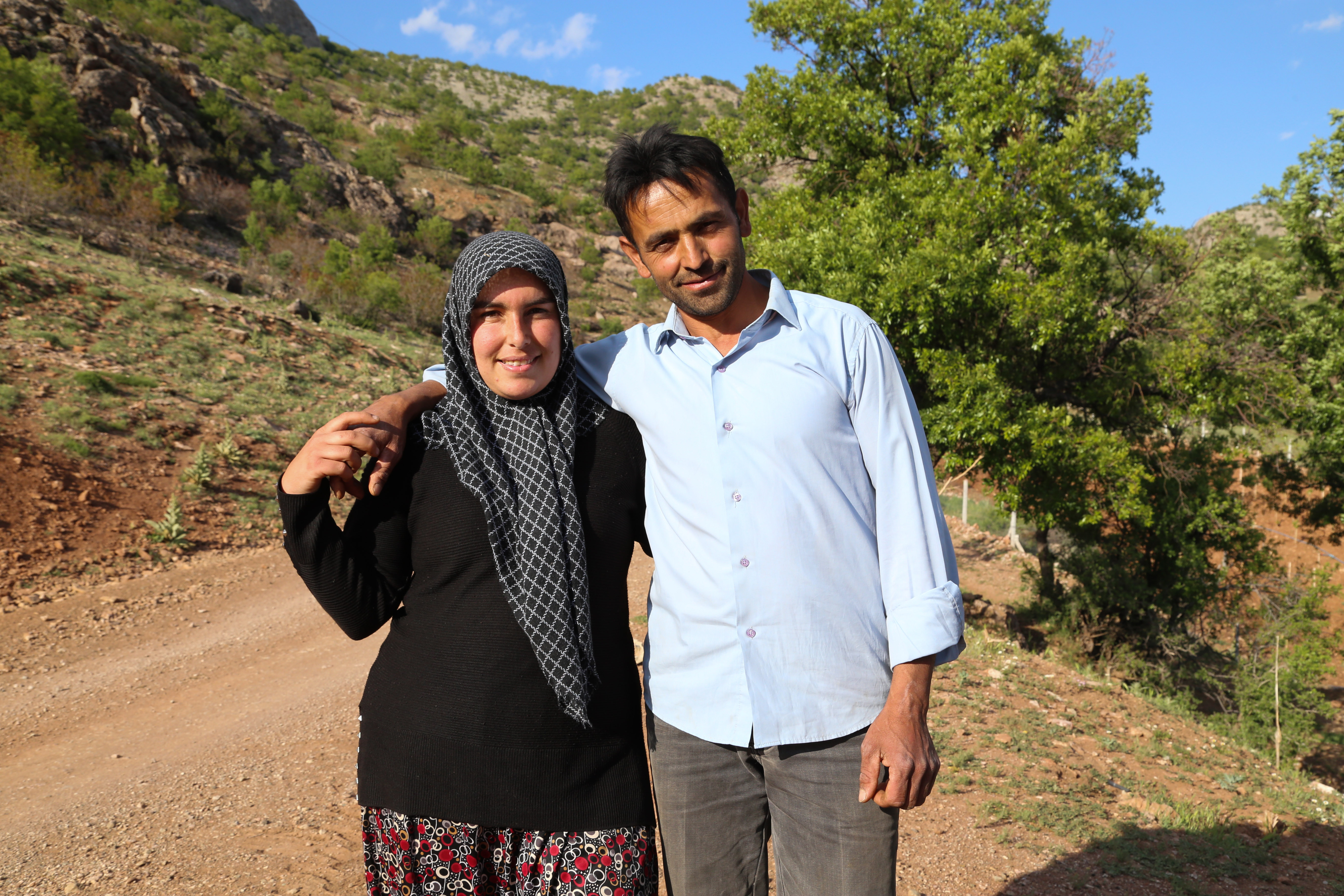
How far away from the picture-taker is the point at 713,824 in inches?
64.6

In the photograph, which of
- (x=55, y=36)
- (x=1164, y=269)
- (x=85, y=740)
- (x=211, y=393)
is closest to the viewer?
(x=85, y=740)

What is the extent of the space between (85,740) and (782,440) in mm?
5475

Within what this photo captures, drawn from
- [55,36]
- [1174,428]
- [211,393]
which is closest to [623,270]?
[55,36]

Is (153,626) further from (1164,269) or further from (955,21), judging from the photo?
(1164,269)

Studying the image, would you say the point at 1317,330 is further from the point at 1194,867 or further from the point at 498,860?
the point at 498,860

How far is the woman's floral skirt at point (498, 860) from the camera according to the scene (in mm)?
1568

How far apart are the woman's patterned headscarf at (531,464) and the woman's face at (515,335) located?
0.03 m

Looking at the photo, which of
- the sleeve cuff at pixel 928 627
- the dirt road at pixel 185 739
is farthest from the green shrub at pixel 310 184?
→ the sleeve cuff at pixel 928 627

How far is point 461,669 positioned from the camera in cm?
157

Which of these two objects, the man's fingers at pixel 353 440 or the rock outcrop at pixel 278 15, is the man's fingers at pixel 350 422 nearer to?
the man's fingers at pixel 353 440

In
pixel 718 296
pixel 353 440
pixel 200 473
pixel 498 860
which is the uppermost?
pixel 718 296

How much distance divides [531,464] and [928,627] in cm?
82

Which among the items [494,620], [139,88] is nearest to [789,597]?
[494,620]

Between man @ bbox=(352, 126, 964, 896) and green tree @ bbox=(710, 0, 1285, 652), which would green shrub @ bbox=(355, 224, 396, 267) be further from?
man @ bbox=(352, 126, 964, 896)
